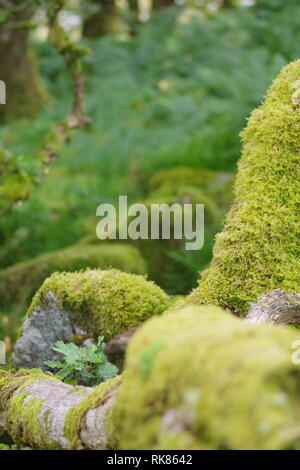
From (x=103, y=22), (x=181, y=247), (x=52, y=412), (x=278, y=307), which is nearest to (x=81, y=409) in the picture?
(x=52, y=412)

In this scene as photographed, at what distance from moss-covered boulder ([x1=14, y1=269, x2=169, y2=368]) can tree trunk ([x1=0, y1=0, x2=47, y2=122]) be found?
7.52 m

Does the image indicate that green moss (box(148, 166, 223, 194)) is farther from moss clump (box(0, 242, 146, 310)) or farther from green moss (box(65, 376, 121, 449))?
green moss (box(65, 376, 121, 449))

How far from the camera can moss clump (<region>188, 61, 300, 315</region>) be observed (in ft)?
9.50

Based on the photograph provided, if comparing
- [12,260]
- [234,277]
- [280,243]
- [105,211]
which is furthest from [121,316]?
[105,211]

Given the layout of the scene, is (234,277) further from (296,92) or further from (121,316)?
(296,92)

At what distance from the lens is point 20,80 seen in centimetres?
1071

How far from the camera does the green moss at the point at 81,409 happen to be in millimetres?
2164

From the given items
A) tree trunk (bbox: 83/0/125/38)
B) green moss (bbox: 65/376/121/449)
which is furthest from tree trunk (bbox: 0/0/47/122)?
green moss (bbox: 65/376/121/449)

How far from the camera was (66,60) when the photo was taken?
5.24 metres

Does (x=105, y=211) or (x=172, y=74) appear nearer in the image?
(x=105, y=211)

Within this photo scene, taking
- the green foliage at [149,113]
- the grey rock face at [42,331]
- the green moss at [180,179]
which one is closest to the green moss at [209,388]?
the grey rock face at [42,331]

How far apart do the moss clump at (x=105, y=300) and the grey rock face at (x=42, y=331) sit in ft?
0.12

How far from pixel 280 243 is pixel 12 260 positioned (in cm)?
429

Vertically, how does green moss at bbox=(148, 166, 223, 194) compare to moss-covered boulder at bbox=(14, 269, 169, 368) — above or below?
above
